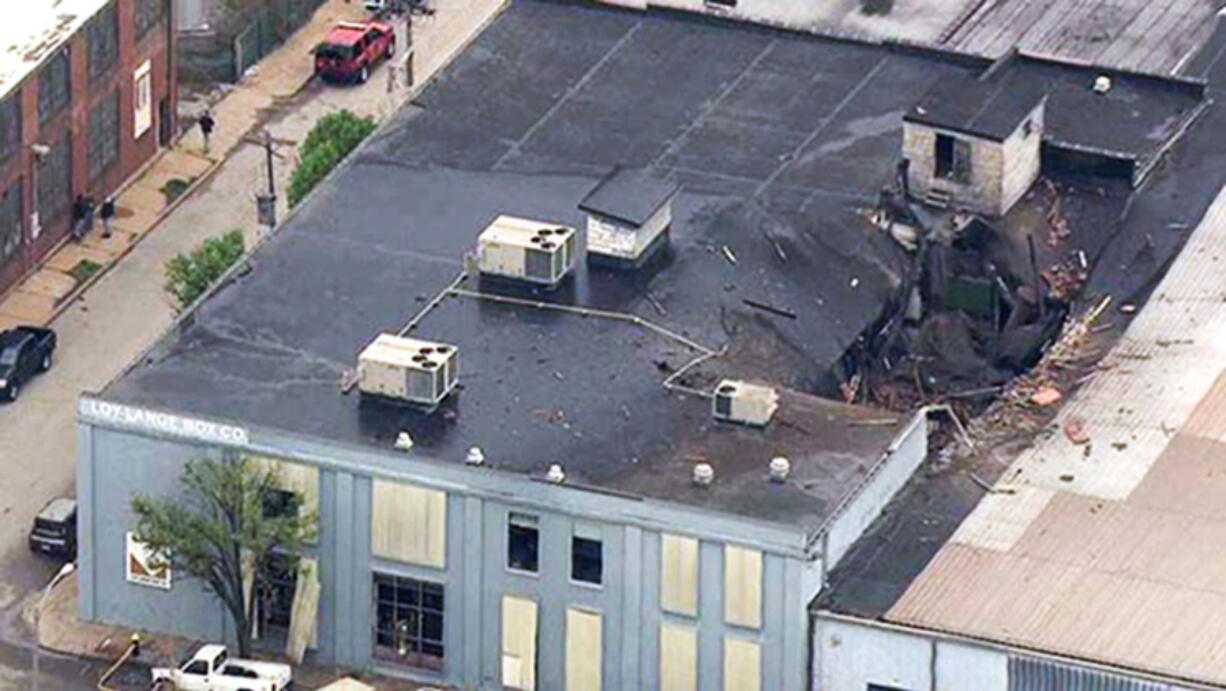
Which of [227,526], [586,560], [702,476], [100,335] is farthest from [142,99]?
[702,476]

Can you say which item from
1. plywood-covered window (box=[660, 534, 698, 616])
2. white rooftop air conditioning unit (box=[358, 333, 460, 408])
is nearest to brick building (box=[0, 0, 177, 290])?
white rooftop air conditioning unit (box=[358, 333, 460, 408])

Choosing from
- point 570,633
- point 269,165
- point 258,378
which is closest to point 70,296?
point 269,165

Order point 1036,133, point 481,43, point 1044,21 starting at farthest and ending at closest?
1. point 1044,21
2. point 481,43
3. point 1036,133

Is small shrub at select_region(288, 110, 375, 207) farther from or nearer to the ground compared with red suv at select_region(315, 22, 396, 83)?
farther from the ground

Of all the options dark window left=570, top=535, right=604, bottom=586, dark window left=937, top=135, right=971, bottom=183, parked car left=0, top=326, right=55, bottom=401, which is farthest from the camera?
parked car left=0, top=326, right=55, bottom=401

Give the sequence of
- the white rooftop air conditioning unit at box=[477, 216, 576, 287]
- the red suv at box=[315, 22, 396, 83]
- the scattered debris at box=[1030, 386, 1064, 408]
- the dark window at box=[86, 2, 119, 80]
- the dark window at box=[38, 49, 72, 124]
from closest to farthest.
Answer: the scattered debris at box=[1030, 386, 1064, 408]
the white rooftop air conditioning unit at box=[477, 216, 576, 287]
the dark window at box=[38, 49, 72, 124]
the dark window at box=[86, 2, 119, 80]
the red suv at box=[315, 22, 396, 83]

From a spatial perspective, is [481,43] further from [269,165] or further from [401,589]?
[401,589]

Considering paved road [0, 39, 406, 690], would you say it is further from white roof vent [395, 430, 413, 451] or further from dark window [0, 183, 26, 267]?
white roof vent [395, 430, 413, 451]
